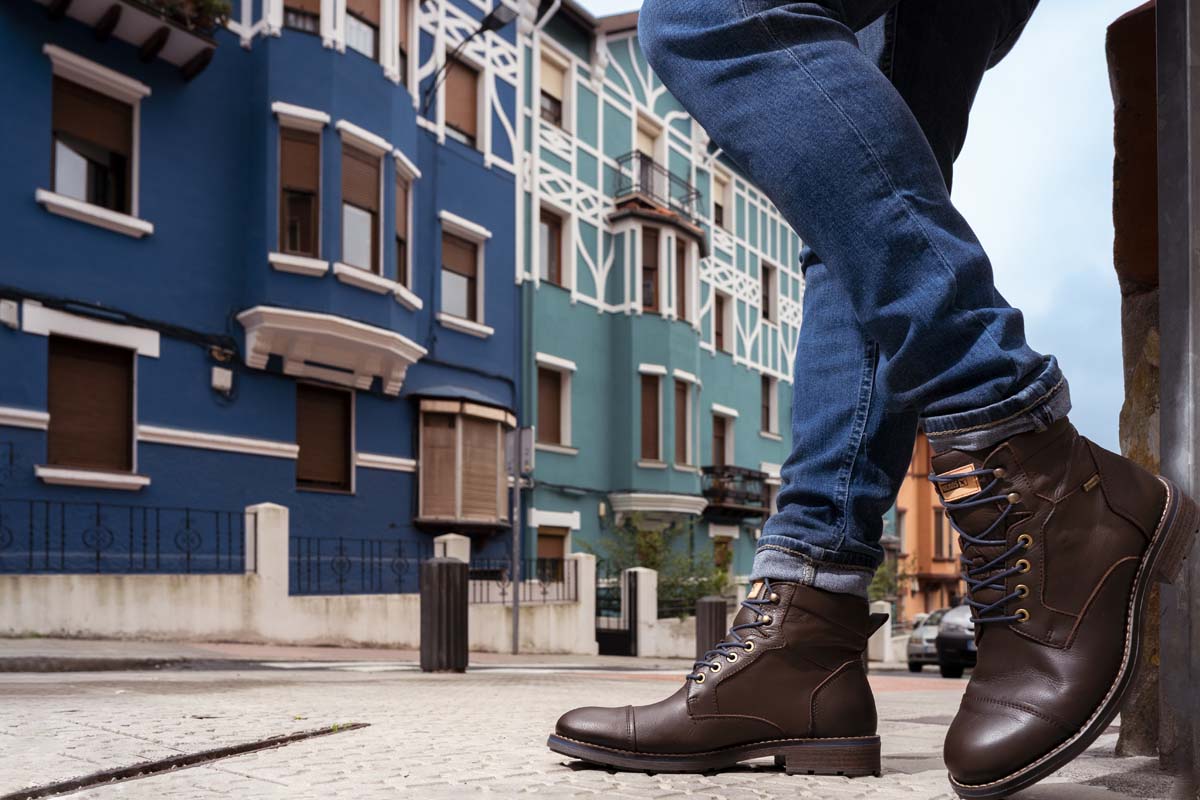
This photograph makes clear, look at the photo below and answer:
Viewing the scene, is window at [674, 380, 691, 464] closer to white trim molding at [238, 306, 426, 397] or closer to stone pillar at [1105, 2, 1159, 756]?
white trim molding at [238, 306, 426, 397]

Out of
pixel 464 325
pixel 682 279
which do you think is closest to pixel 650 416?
pixel 682 279

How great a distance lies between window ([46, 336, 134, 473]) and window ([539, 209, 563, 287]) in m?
9.45

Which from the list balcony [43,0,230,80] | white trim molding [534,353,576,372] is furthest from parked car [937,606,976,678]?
balcony [43,0,230,80]

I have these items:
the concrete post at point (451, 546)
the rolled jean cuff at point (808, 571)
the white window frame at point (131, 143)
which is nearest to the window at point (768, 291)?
the concrete post at point (451, 546)

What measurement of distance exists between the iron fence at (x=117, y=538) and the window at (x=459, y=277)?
592cm

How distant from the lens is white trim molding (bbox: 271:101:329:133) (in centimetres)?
1430

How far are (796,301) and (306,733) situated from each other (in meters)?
30.0

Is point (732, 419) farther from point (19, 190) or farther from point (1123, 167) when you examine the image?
point (1123, 167)

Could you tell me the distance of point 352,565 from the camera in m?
15.2

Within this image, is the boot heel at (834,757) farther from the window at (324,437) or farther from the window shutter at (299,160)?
the window shutter at (299,160)

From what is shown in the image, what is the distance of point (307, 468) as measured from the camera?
15148 millimetres

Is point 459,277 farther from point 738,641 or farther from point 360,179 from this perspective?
point 738,641

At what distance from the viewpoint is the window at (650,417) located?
75.6 ft

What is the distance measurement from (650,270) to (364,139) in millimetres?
9104
